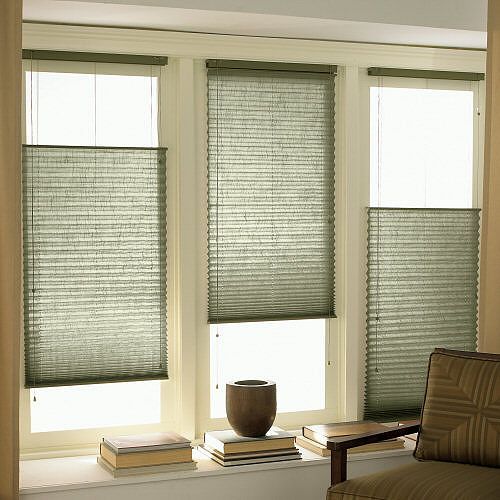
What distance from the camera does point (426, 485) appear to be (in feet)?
10.5

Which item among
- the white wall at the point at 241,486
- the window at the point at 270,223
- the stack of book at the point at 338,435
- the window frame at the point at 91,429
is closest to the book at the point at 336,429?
the stack of book at the point at 338,435

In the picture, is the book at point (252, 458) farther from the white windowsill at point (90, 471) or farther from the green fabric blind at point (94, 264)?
the green fabric blind at point (94, 264)

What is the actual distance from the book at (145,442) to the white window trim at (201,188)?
0.23 meters

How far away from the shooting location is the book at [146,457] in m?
3.64

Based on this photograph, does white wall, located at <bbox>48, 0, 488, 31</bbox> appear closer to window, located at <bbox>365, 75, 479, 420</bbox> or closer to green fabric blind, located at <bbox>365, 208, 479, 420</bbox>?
window, located at <bbox>365, 75, 479, 420</bbox>

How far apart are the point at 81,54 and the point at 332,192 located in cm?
131

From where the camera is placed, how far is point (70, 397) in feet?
13.0

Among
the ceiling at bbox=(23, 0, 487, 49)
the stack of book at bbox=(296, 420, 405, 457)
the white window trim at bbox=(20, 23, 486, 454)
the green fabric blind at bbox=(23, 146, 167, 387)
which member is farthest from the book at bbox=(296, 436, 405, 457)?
the ceiling at bbox=(23, 0, 487, 49)

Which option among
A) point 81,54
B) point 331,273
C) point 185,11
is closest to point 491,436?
point 331,273

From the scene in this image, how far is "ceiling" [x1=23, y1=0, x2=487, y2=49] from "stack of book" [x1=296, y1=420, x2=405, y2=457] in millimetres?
1768

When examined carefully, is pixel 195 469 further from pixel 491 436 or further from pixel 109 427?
pixel 491 436

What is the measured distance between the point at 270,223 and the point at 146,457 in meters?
1.20

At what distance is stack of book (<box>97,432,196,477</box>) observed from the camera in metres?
3.65

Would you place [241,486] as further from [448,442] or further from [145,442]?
[448,442]
